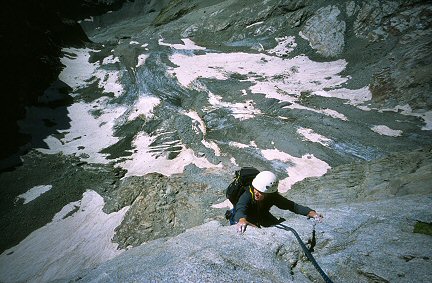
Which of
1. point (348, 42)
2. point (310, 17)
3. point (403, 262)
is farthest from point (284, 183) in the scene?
point (310, 17)

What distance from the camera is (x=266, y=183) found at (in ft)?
22.3

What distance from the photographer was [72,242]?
16.9m

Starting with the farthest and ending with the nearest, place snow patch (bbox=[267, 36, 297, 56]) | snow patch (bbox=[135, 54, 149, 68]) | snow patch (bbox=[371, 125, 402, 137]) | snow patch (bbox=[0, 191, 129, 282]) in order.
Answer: snow patch (bbox=[135, 54, 149, 68]) < snow patch (bbox=[267, 36, 297, 56]) < snow patch (bbox=[371, 125, 402, 137]) < snow patch (bbox=[0, 191, 129, 282])

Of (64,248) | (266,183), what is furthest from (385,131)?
(64,248)

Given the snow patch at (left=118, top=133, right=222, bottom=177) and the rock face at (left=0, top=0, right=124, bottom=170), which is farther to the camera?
the rock face at (left=0, top=0, right=124, bottom=170)

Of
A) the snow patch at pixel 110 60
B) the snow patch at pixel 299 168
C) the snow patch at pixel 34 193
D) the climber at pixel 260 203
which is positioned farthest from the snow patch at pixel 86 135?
the climber at pixel 260 203

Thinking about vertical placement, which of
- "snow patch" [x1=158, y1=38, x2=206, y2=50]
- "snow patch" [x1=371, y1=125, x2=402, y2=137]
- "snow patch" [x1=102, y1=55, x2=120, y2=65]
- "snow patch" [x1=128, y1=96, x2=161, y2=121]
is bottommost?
"snow patch" [x1=371, y1=125, x2=402, y2=137]

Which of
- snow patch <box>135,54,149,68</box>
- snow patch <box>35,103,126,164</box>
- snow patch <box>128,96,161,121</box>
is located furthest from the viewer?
snow patch <box>135,54,149,68</box>

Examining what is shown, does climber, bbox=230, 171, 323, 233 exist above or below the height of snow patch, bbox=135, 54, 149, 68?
below

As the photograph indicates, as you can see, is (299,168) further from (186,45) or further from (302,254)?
(186,45)

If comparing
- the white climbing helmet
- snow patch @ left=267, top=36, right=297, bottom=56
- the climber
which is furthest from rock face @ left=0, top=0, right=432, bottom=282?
the white climbing helmet

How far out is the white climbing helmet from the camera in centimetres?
677

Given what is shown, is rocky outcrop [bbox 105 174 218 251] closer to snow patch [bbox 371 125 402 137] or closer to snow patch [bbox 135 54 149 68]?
snow patch [bbox 371 125 402 137]

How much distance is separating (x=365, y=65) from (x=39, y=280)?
3220 cm
